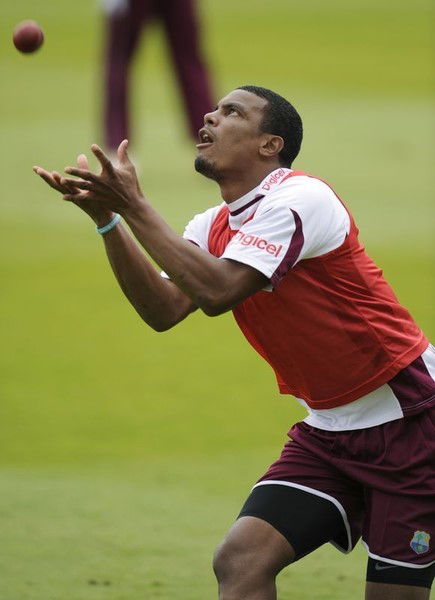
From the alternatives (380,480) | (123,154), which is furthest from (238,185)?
(380,480)

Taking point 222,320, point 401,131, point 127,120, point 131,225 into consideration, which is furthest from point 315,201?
point 401,131

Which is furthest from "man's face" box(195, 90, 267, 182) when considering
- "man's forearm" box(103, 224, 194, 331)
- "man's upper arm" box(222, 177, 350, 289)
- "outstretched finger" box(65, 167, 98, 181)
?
"outstretched finger" box(65, 167, 98, 181)

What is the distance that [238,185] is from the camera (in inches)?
228

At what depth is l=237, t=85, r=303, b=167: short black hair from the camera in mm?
5875

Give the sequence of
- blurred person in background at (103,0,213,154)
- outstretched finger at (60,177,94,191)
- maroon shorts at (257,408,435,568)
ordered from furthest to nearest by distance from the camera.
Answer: blurred person in background at (103,0,213,154), maroon shorts at (257,408,435,568), outstretched finger at (60,177,94,191)

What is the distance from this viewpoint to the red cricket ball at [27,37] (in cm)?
663

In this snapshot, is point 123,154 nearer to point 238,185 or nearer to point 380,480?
point 238,185

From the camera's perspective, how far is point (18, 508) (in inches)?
317

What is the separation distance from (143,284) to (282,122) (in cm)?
82

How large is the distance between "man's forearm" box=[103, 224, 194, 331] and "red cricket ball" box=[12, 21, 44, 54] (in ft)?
4.26

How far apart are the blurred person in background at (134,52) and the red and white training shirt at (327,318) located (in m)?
9.92

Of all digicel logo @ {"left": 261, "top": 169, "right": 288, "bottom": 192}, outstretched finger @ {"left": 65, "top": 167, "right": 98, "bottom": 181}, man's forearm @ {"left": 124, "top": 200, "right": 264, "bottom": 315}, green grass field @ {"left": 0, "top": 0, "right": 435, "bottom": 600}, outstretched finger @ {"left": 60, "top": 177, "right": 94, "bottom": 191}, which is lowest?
green grass field @ {"left": 0, "top": 0, "right": 435, "bottom": 600}

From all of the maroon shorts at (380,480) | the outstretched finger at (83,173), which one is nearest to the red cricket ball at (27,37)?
the outstretched finger at (83,173)

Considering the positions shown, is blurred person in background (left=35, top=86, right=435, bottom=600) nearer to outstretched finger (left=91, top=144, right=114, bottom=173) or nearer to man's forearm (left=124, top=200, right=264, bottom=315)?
man's forearm (left=124, top=200, right=264, bottom=315)
